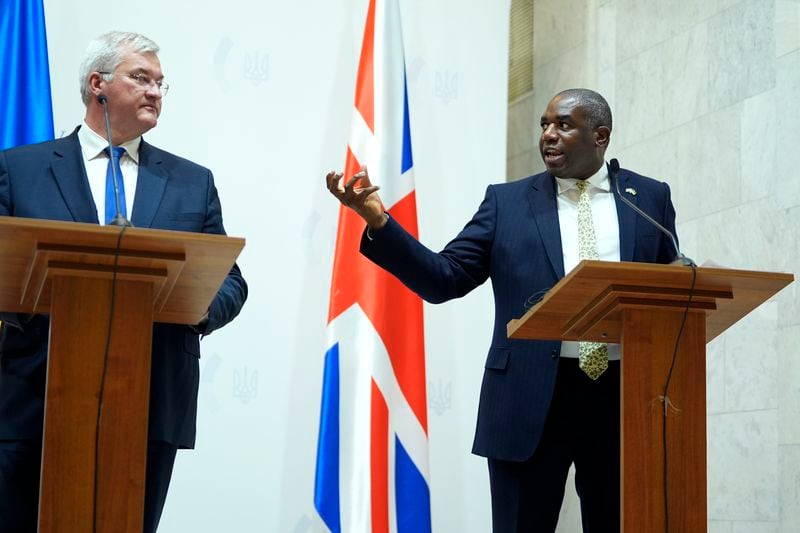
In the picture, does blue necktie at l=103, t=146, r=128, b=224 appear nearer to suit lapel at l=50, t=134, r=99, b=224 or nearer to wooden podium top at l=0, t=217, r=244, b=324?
suit lapel at l=50, t=134, r=99, b=224

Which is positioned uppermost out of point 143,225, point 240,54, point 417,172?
point 240,54

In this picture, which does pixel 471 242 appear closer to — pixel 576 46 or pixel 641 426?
pixel 641 426

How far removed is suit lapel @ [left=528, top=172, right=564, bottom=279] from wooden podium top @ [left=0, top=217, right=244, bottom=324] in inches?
44.2

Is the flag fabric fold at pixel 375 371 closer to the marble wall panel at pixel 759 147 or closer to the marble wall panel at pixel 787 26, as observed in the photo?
the marble wall panel at pixel 759 147

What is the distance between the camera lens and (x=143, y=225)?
9.82 feet

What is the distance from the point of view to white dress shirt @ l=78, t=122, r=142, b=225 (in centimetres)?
302

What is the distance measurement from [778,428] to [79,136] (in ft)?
9.47

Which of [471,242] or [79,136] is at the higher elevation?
[79,136]

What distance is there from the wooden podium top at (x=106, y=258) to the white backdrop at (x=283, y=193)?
8.13ft

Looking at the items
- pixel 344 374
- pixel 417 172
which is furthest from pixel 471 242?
pixel 417 172

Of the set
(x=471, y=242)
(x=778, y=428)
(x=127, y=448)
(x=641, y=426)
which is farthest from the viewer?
(x=778, y=428)

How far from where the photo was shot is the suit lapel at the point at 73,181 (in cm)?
295

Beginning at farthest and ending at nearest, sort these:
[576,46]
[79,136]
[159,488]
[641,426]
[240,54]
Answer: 1. [576,46]
2. [240,54]
3. [79,136]
4. [159,488]
5. [641,426]

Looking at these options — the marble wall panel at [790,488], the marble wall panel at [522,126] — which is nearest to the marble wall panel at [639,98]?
the marble wall panel at [522,126]
